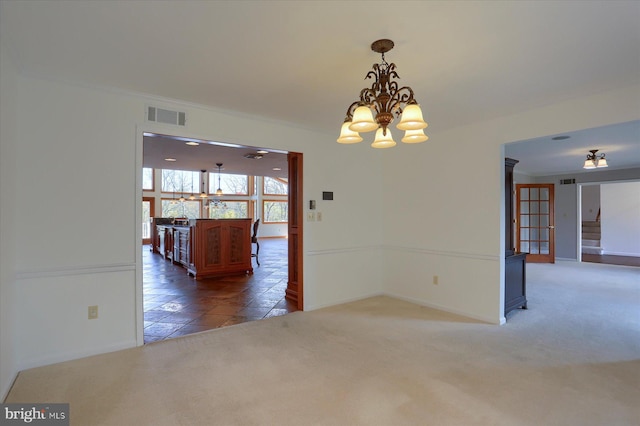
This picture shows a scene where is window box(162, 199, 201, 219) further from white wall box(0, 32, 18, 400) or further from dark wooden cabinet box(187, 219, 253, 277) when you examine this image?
white wall box(0, 32, 18, 400)

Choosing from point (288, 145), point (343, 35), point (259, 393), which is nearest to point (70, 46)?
point (343, 35)

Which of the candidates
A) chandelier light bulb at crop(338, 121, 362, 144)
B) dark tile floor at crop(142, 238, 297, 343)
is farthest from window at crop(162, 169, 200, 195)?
chandelier light bulb at crop(338, 121, 362, 144)

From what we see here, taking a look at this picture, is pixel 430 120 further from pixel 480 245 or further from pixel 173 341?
pixel 173 341

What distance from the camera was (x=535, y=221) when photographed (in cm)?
823

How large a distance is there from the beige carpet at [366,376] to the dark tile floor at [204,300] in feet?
1.04

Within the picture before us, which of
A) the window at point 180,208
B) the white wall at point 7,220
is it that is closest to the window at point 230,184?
the window at point 180,208

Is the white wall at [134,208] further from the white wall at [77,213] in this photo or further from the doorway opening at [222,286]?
the doorway opening at [222,286]

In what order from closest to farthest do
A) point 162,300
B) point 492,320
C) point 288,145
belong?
1. point 492,320
2. point 288,145
3. point 162,300

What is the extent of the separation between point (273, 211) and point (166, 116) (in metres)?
12.2

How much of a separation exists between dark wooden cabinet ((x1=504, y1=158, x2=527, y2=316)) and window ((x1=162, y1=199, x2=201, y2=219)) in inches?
463

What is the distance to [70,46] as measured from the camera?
2.10m

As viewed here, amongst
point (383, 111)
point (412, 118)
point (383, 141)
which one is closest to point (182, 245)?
point (383, 141)

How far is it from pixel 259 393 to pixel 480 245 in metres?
2.98

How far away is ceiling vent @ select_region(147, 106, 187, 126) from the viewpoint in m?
3.02
